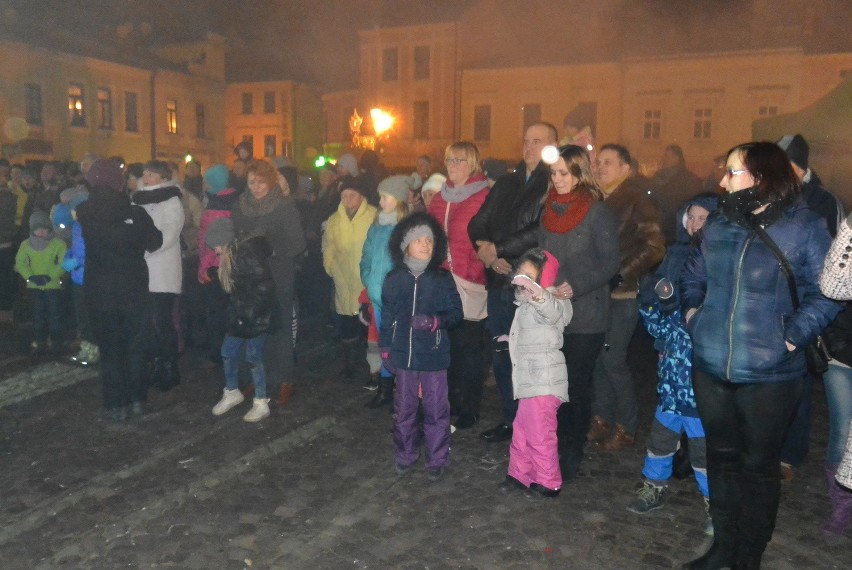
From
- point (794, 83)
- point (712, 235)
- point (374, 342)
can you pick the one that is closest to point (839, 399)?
point (712, 235)

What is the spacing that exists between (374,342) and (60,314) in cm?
411

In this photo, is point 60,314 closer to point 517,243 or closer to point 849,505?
point 517,243

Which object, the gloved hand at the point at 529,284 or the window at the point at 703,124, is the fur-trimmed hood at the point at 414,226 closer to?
the gloved hand at the point at 529,284

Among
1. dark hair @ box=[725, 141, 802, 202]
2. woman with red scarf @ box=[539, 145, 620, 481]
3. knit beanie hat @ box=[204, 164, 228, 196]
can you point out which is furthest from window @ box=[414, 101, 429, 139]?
dark hair @ box=[725, 141, 802, 202]

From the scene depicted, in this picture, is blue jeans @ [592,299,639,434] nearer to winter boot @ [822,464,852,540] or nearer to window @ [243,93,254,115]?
winter boot @ [822,464,852,540]

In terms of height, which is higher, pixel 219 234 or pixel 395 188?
pixel 395 188

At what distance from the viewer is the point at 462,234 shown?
561cm

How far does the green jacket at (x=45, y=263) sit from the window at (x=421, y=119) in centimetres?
3538

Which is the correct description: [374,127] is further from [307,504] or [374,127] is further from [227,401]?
[307,504]

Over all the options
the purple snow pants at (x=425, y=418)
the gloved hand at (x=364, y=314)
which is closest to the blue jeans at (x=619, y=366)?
the purple snow pants at (x=425, y=418)

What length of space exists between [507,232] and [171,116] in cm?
4130

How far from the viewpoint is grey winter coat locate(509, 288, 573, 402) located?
446cm

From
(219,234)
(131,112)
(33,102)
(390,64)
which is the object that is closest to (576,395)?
(219,234)

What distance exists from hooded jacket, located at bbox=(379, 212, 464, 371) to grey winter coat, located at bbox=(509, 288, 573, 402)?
2.07ft
